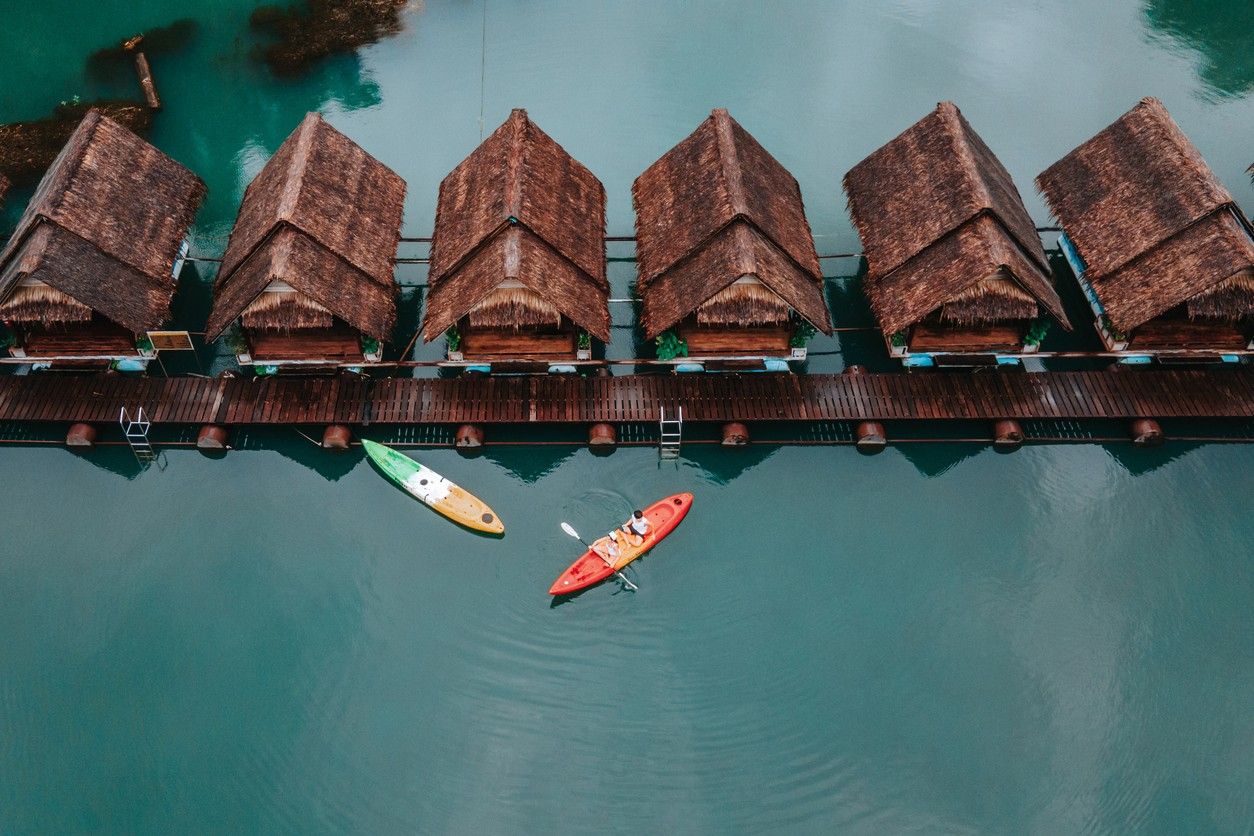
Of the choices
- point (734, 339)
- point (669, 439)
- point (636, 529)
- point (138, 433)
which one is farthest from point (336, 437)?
point (734, 339)

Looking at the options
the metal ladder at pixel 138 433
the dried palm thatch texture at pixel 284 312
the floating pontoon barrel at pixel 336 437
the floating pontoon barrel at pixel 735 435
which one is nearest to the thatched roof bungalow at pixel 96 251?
the metal ladder at pixel 138 433

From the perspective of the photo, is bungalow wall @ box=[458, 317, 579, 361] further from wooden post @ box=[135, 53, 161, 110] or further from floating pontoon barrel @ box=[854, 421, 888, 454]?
wooden post @ box=[135, 53, 161, 110]


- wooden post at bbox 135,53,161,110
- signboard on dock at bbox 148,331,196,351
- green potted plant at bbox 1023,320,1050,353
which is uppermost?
wooden post at bbox 135,53,161,110

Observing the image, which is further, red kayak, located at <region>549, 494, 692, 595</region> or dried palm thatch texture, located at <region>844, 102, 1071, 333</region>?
dried palm thatch texture, located at <region>844, 102, 1071, 333</region>

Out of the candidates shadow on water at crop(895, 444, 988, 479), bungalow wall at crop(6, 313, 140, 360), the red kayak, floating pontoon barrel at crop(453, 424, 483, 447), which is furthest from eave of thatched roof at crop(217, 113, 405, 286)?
shadow on water at crop(895, 444, 988, 479)

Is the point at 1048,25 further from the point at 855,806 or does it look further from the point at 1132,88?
the point at 855,806

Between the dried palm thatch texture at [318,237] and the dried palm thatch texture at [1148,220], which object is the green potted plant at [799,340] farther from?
the dried palm thatch texture at [318,237]
